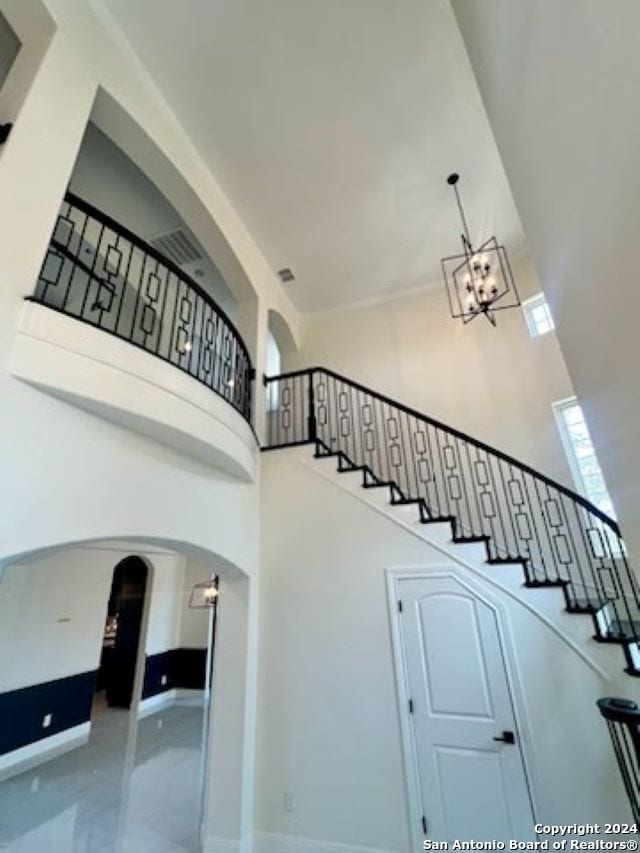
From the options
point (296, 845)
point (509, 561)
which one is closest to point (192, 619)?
point (296, 845)

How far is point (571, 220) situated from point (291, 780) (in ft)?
15.8

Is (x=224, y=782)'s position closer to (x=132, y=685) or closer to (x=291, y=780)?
(x=291, y=780)

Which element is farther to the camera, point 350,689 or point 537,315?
point 537,315

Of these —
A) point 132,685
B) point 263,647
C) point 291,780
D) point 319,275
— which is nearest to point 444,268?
point 319,275

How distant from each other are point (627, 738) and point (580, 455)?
127 inches

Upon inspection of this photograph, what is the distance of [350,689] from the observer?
3.88m

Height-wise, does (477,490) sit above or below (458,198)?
below

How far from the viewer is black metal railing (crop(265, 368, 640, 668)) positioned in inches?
161

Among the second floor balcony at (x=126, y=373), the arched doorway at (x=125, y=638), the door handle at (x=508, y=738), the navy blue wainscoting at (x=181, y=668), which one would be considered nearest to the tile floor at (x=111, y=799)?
the arched doorway at (x=125, y=638)

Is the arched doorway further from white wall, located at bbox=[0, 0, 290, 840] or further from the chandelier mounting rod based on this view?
the chandelier mounting rod

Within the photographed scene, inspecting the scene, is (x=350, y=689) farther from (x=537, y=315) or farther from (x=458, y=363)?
(x=537, y=315)

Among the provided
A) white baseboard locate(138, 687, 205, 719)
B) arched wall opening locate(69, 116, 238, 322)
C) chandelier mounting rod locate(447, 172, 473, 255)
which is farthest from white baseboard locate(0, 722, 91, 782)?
chandelier mounting rod locate(447, 172, 473, 255)

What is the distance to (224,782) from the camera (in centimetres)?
376

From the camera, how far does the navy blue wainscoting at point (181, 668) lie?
27.6 ft
